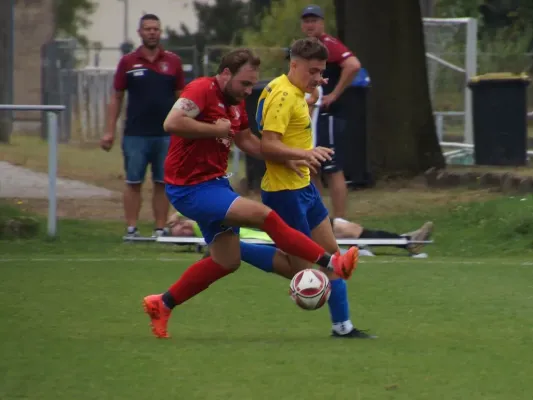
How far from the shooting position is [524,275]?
10602 mm

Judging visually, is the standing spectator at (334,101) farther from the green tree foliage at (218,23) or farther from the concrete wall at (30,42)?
the green tree foliage at (218,23)

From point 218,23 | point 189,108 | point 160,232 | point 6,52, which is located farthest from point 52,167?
point 218,23

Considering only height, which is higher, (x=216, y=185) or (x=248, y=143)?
(x=248, y=143)

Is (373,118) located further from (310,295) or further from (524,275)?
(310,295)

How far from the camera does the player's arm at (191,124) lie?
295 inches

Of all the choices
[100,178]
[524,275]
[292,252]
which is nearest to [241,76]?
[292,252]

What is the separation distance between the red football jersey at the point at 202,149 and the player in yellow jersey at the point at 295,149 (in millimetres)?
257

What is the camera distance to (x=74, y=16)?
2127 inches

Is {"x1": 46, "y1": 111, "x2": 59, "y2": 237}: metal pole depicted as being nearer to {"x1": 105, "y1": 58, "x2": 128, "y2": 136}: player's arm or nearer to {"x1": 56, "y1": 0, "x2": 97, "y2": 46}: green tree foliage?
{"x1": 105, "y1": 58, "x2": 128, "y2": 136}: player's arm

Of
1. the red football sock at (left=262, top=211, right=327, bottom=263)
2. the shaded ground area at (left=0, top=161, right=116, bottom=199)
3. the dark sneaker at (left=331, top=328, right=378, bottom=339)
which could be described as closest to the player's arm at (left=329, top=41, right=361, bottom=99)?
the shaded ground area at (left=0, top=161, right=116, bottom=199)

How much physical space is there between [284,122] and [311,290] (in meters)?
0.97

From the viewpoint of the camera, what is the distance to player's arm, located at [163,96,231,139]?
7504 millimetres

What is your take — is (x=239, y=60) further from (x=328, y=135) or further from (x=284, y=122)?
(x=328, y=135)

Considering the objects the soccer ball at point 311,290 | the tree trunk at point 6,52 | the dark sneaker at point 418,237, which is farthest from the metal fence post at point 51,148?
the tree trunk at point 6,52
